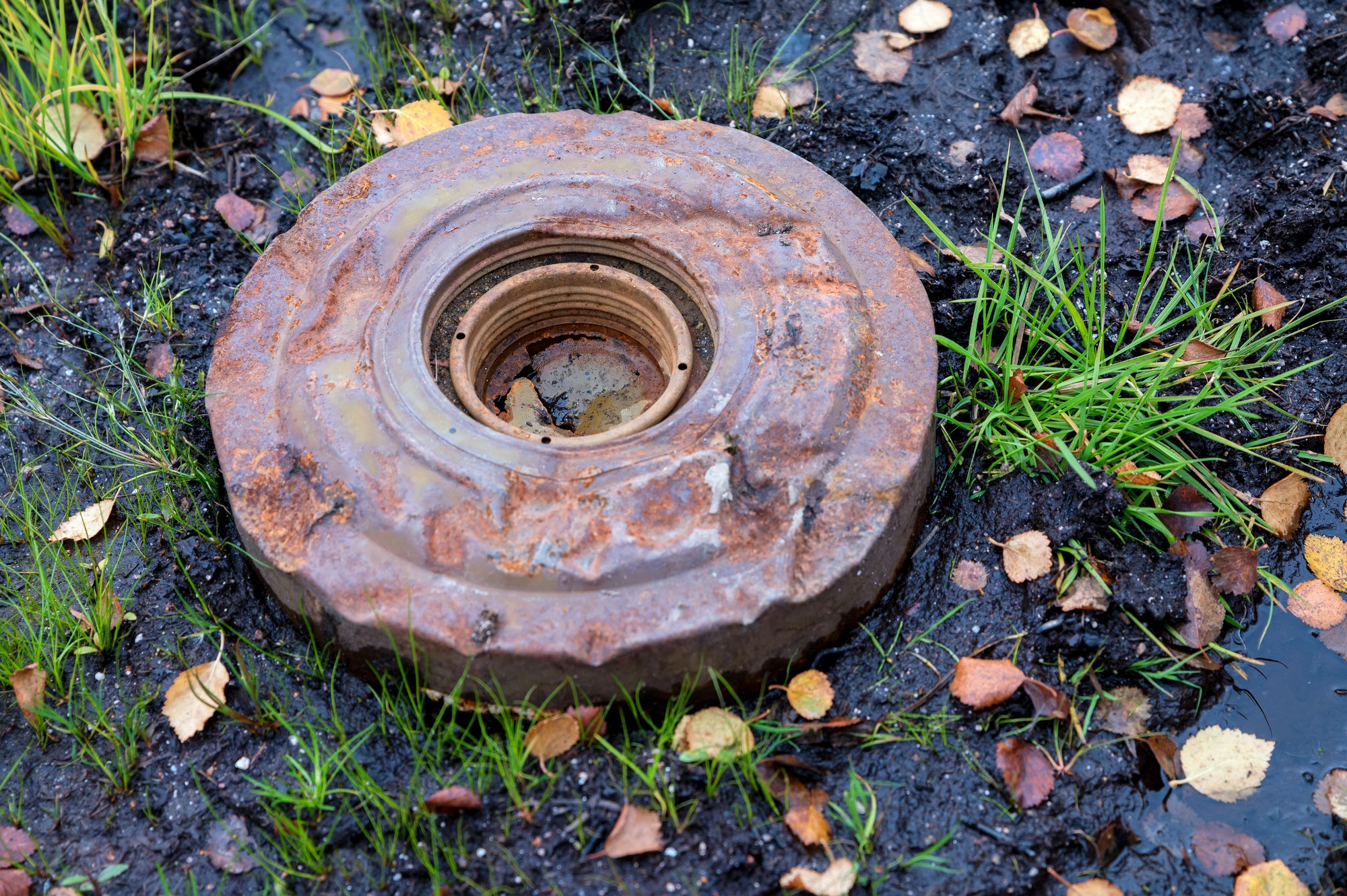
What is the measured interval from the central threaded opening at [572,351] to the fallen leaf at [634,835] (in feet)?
2.82

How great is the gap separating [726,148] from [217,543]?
1.63 m

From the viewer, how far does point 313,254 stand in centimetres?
→ 243

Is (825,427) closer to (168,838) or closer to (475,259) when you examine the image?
(475,259)

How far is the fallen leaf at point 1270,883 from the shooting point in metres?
2.13

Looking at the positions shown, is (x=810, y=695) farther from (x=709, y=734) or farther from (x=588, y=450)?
(x=588, y=450)

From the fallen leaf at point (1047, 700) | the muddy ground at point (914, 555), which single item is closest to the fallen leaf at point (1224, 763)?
the muddy ground at point (914, 555)

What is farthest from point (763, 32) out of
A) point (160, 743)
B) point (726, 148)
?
point (160, 743)

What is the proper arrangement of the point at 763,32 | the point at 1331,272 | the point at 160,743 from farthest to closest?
the point at 763,32 < the point at 1331,272 < the point at 160,743

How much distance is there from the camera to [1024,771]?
2244 mm

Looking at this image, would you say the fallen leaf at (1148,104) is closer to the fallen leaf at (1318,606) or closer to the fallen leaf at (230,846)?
the fallen leaf at (1318,606)

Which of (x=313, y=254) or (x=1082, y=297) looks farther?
(x=1082, y=297)

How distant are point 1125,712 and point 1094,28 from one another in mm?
2365

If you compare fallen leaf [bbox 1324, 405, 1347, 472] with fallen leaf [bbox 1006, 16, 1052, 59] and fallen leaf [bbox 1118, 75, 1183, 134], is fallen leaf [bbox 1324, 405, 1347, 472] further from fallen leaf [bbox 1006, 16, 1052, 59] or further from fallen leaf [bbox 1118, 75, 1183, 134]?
fallen leaf [bbox 1006, 16, 1052, 59]

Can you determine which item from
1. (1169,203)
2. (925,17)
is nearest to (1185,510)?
(1169,203)
